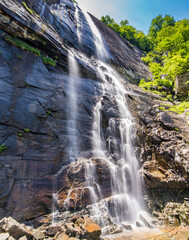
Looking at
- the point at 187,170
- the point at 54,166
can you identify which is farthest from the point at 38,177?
the point at 187,170

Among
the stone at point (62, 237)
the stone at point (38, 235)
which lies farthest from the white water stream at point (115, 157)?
the stone at point (38, 235)

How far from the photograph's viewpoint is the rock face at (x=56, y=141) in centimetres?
663

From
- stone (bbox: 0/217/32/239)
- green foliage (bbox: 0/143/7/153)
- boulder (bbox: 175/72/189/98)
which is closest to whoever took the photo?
stone (bbox: 0/217/32/239)

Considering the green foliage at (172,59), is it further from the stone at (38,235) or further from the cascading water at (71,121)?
the stone at (38,235)

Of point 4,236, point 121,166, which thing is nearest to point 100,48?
point 121,166

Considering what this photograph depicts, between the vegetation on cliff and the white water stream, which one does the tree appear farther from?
the white water stream

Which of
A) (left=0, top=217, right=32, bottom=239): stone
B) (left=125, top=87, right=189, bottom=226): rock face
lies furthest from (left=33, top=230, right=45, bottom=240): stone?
(left=125, top=87, right=189, bottom=226): rock face

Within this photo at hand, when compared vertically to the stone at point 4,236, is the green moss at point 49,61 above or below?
above

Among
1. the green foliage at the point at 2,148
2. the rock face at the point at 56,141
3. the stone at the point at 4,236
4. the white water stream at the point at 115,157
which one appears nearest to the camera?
the stone at the point at 4,236

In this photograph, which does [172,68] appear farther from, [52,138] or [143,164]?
[52,138]

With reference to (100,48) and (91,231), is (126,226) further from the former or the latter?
(100,48)

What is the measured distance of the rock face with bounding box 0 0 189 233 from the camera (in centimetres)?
663

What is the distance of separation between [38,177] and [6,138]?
98.1 inches

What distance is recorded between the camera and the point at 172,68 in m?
16.1
